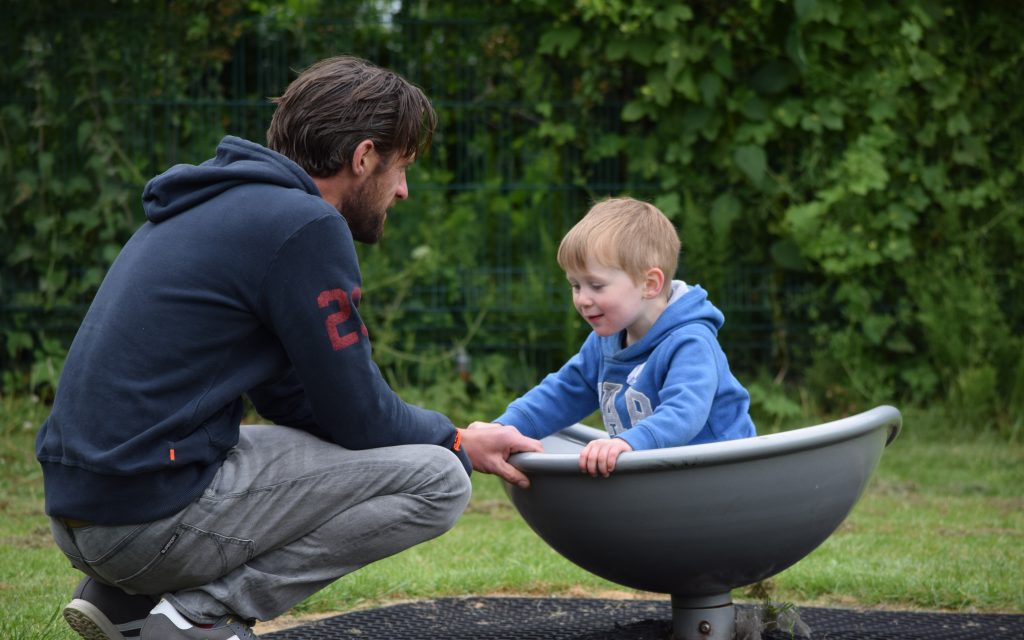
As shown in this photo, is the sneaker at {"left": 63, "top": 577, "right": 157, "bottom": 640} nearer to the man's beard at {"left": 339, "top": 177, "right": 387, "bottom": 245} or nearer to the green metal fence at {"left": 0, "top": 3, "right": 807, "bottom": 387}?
the man's beard at {"left": 339, "top": 177, "right": 387, "bottom": 245}

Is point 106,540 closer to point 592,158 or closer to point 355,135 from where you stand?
point 355,135

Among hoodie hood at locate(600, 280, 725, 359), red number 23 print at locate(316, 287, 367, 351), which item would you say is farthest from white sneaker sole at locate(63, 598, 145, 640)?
hoodie hood at locate(600, 280, 725, 359)

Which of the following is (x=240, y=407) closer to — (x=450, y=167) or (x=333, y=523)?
(x=333, y=523)

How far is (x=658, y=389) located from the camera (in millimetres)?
2787

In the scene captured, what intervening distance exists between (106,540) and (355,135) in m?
0.95

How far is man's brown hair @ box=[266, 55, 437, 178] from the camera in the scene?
2.54m

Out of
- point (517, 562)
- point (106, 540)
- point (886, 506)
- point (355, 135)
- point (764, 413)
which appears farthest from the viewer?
point (764, 413)

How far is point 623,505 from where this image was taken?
97.6 inches

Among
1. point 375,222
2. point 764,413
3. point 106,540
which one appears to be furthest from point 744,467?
point 764,413

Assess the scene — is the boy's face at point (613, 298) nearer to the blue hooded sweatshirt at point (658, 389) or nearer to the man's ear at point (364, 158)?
the blue hooded sweatshirt at point (658, 389)

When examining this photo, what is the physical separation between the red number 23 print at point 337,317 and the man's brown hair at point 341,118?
1.19 ft

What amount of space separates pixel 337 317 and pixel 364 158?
1.34ft

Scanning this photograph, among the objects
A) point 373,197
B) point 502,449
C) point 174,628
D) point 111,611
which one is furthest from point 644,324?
point 111,611

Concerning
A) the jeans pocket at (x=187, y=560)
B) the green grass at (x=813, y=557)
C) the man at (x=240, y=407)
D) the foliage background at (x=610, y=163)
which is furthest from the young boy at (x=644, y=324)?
the foliage background at (x=610, y=163)
